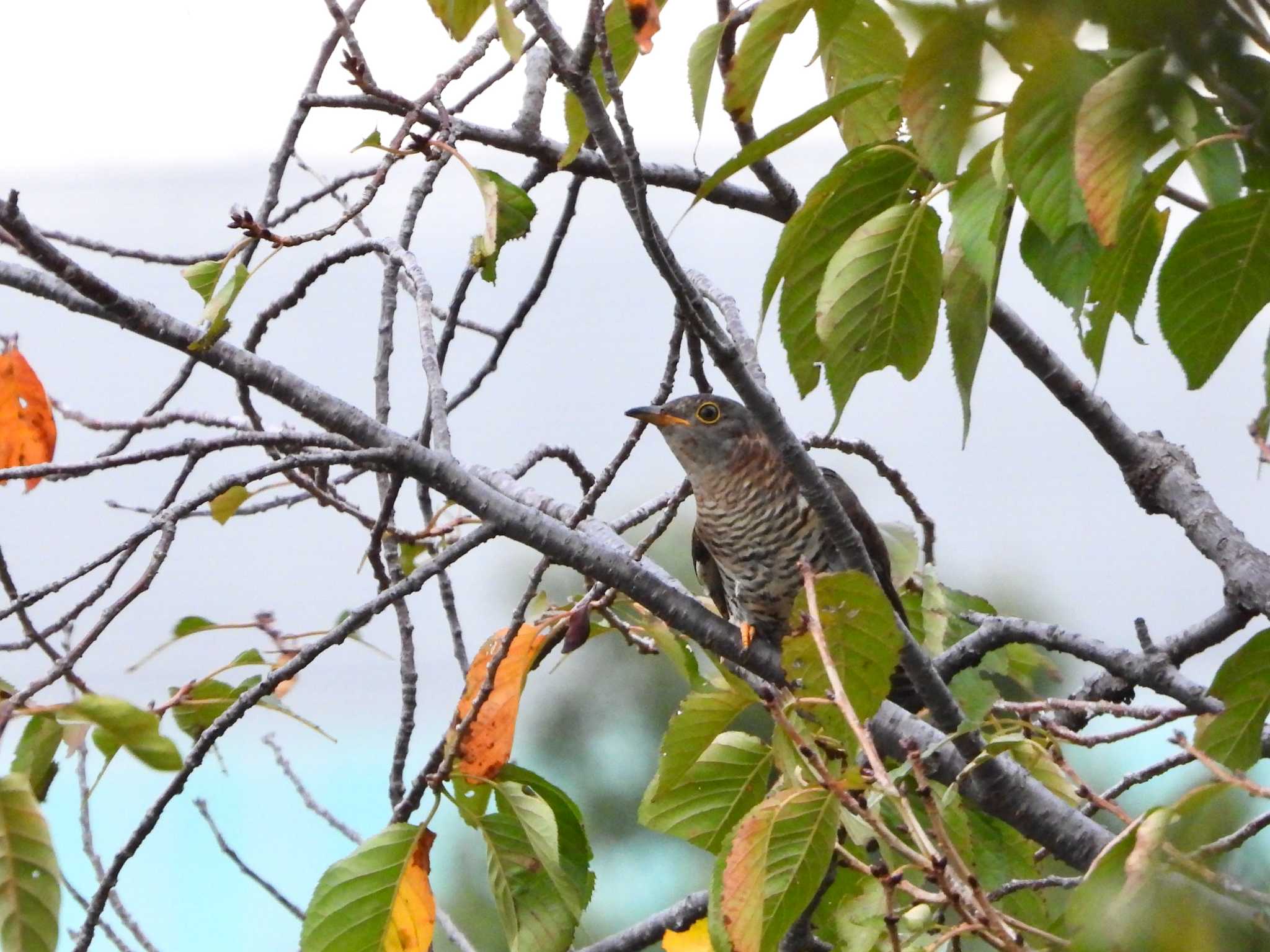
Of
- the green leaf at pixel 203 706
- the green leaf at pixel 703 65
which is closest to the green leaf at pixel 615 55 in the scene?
the green leaf at pixel 703 65

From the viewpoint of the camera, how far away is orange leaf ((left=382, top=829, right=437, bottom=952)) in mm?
1173

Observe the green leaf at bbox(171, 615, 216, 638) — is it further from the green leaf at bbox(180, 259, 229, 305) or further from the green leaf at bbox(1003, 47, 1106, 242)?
the green leaf at bbox(1003, 47, 1106, 242)

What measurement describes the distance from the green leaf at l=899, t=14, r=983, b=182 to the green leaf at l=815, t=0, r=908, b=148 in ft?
0.94

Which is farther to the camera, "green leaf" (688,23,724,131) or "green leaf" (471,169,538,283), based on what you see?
"green leaf" (471,169,538,283)

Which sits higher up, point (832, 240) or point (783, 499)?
point (783, 499)

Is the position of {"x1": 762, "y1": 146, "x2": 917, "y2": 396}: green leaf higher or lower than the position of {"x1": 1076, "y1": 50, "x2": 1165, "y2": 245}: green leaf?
higher

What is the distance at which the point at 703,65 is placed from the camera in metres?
0.91

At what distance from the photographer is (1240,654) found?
34.2 inches

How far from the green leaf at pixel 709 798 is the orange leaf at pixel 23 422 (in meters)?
0.77

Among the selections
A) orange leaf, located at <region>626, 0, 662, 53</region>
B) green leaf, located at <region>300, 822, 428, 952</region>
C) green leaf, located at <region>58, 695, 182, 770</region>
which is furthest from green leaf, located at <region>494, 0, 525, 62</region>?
green leaf, located at <region>300, 822, 428, 952</region>

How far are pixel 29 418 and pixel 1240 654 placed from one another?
4.01ft

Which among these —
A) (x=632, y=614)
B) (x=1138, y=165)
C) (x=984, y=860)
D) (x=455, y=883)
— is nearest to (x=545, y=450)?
(x=632, y=614)

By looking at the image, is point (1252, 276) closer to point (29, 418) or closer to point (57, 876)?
point (57, 876)

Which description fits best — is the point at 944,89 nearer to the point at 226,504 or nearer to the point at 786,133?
the point at 786,133
